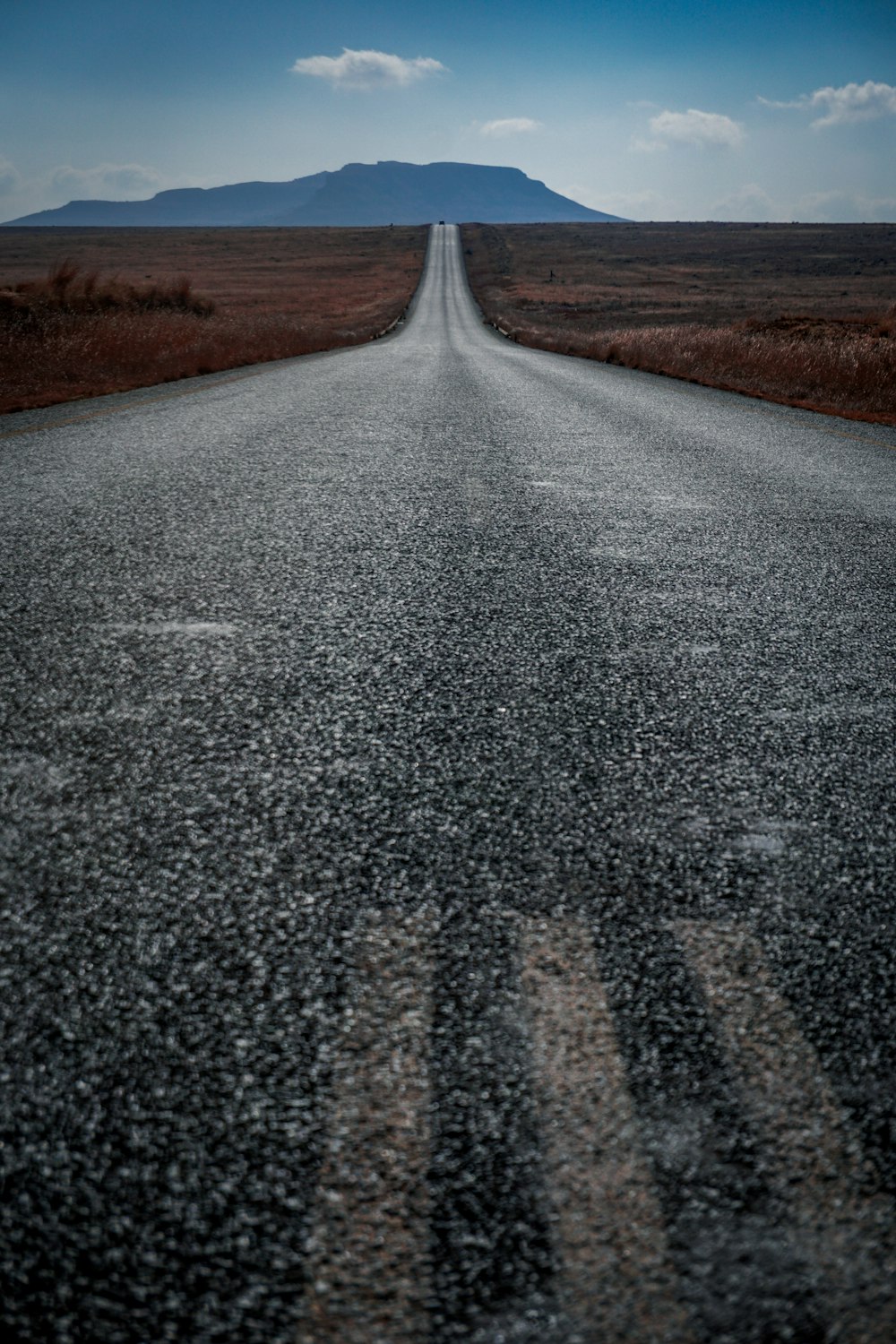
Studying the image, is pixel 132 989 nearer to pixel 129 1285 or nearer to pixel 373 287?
pixel 129 1285

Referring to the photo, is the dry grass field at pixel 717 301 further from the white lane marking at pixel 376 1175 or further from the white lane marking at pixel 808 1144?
the white lane marking at pixel 376 1175

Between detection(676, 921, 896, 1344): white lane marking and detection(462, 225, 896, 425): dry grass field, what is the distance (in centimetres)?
986

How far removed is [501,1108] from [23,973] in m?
0.80

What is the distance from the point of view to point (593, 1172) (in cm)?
107

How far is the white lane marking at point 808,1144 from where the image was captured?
0.95 m

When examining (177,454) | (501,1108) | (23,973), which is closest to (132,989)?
(23,973)

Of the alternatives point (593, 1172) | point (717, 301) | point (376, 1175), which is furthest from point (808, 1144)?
point (717, 301)

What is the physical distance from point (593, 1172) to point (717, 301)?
5121 centimetres

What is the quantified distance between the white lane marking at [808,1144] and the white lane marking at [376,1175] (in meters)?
0.45

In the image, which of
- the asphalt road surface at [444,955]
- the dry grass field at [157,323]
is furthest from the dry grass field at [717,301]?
the asphalt road surface at [444,955]

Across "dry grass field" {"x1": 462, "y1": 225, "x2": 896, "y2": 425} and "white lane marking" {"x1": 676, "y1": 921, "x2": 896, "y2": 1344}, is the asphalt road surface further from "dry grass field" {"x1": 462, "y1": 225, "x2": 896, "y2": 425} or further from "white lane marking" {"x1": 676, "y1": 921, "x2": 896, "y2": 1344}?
"dry grass field" {"x1": 462, "y1": 225, "x2": 896, "y2": 425}

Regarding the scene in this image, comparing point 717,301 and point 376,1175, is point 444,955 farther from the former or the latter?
point 717,301

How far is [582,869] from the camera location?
168cm

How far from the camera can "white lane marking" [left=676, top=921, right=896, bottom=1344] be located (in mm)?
953
